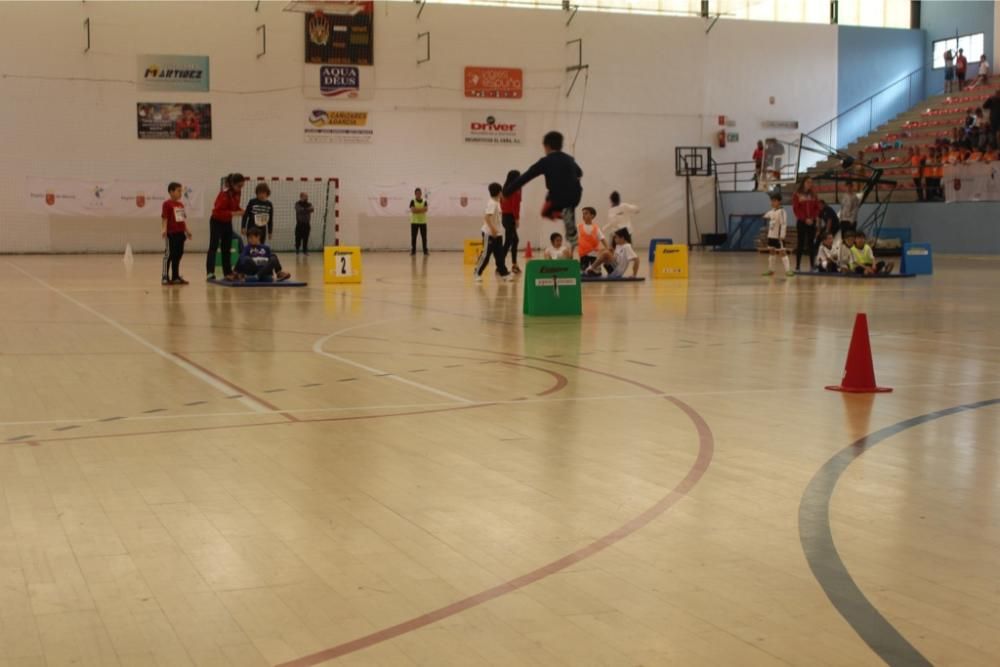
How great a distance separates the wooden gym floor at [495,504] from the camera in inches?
139

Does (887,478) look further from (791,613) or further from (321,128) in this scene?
(321,128)

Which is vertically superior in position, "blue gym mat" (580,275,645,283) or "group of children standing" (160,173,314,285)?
"group of children standing" (160,173,314,285)

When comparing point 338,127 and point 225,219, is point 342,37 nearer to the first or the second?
point 338,127

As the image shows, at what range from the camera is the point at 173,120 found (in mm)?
34188

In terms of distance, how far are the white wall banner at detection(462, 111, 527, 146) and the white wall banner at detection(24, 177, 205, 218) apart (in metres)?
8.25

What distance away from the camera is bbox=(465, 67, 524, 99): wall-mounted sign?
122 ft

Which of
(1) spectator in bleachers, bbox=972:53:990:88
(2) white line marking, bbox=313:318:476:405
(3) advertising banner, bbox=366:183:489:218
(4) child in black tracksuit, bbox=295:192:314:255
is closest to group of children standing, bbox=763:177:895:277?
(2) white line marking, bbox=313:318:476:405

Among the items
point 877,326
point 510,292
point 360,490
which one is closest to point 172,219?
point 510,292

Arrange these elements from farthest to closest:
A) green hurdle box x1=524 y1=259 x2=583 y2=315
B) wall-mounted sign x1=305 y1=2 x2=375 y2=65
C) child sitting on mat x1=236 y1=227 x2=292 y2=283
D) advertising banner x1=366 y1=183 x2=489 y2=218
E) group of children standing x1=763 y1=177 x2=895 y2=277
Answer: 1. advertising banner x1=366 y1=183 x2=489 y2=218
2. wall-mounted sign x1=305 y1=2 x2=375 y2=65
3. group of children standing x1=763 y1=177 x2=895 y2=277
4. child sitting on mat x1=236 y1=227 x2=292 y2=283
5. green hurdle box x1=524 y1=259 x2=583 y2=315

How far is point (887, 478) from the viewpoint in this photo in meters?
5.61

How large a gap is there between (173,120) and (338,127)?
184 inches

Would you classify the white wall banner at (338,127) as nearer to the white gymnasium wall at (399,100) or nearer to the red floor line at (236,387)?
the white gymnasium wall at (399,100)

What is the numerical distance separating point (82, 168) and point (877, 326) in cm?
2600

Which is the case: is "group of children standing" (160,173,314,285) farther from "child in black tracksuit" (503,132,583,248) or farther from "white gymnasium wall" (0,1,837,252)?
"white gymnasium wall" (0,1,837,252)
